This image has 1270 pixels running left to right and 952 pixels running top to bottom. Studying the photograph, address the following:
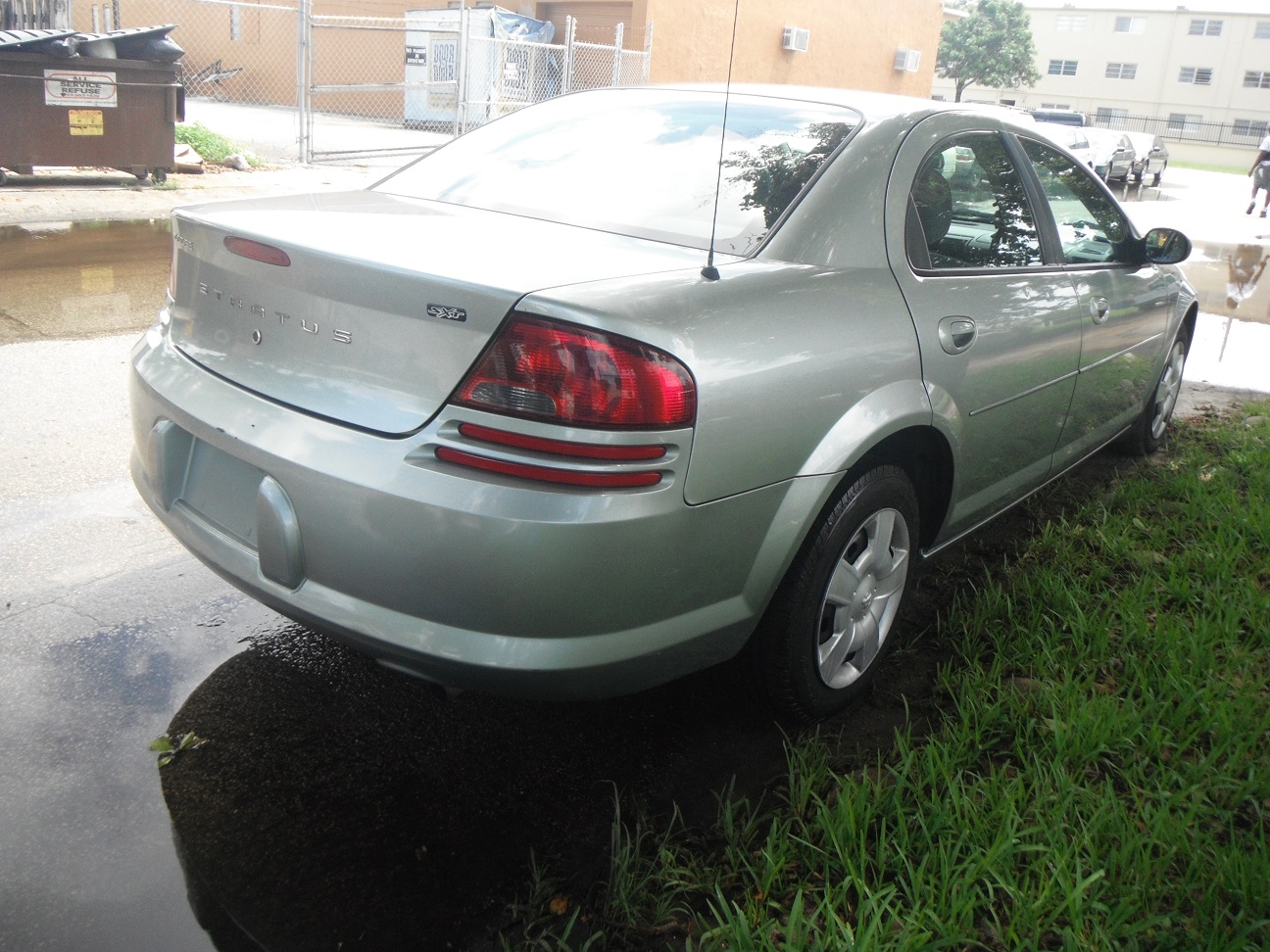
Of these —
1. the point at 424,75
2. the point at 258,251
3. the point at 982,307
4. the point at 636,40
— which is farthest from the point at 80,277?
the point at 424,75

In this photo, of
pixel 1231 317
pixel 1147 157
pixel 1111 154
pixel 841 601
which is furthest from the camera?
pixel 1147 157

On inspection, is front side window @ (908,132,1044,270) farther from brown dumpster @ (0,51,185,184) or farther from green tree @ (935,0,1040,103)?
green tree @ (935,0,1040,103)

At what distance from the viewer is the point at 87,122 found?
10.5 metres

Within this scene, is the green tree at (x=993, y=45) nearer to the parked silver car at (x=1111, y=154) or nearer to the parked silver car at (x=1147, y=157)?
the parked silver car at (x=1147, y=157)

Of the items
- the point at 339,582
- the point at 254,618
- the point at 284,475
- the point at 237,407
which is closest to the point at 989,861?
the point at 339,582

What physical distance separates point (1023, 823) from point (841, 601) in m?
0.66

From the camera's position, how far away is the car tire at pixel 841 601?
2557 millimetres

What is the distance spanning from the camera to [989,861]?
2146mm

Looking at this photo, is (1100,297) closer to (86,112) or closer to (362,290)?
(362,290)

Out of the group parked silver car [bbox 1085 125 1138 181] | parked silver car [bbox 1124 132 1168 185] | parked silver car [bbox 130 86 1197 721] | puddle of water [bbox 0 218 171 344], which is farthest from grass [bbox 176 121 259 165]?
parked silver car [bbox 1124 132 1168 185]

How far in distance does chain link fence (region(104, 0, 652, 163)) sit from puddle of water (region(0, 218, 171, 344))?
6865mm

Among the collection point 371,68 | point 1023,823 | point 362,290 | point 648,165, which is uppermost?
point 371,68

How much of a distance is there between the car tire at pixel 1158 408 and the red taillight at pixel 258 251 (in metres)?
3.98

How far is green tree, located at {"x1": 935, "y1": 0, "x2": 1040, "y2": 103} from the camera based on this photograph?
58781mm
